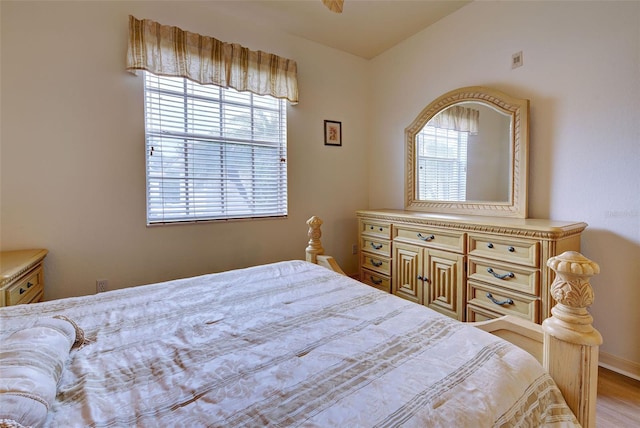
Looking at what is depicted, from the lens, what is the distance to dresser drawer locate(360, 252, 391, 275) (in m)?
2.74

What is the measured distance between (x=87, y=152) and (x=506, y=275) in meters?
3.03

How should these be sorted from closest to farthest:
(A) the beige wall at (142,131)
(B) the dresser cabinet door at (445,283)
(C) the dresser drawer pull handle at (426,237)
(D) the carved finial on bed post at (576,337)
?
(D) the carved finial on bed post at (576,337) → (A) the beige wall at (142,131) → (B) the dresser cabinet door at (445,283) → (C) the dresser drawer pull handle at (426,237)

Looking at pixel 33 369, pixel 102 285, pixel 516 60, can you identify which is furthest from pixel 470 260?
pixel 102 285

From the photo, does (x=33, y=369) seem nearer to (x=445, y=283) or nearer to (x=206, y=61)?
(x=445, y=283)

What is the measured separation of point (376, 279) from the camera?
288 cm

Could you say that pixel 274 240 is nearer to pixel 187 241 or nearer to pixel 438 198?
pixel 187 241

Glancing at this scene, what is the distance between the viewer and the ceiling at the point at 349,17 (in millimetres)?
2488

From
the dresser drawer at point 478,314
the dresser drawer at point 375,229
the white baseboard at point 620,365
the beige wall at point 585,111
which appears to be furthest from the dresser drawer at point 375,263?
the white baseboard at point 620,365

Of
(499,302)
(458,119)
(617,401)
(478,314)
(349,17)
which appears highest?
(349,17)

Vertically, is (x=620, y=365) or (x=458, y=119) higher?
(x=458, y=119)

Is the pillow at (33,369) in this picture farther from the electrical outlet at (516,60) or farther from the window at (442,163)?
the electrical outlet at (516,60)

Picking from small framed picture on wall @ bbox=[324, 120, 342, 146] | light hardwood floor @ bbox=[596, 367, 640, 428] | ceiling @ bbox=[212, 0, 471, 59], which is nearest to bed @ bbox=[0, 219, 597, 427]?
light hardwood floor @ bbox=[596, 367, 640, 428]

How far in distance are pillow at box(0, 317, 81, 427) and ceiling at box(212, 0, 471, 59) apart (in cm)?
265

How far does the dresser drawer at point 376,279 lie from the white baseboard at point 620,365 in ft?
4.85
